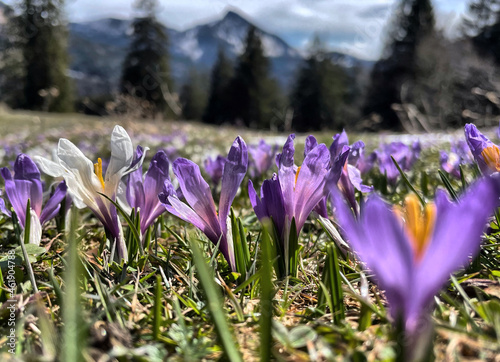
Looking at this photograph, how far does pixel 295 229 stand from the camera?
0.81 metres

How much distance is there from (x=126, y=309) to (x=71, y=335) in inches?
12.3

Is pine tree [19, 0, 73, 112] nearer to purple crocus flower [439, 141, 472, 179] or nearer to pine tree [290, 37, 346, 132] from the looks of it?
pine tree [290, 37, 346, 132]

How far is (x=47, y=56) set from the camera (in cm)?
3816

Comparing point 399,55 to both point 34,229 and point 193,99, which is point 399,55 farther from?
point 34,229

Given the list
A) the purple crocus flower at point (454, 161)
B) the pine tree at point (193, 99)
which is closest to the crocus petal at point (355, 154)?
the purple crocus flower at point (454, 161)

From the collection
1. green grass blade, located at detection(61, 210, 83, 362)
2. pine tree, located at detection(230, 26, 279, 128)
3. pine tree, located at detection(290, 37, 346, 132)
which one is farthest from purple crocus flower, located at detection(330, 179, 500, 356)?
pine tree, located at detection(230, 26, 279, 128)

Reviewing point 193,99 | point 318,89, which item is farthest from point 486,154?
point 193,99

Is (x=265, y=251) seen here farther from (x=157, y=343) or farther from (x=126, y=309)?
(x=126, y=309)

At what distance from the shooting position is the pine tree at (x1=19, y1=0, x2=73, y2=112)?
36125 millimetres

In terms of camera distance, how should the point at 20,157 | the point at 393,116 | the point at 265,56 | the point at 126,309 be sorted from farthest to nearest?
the point at 265,56 → the point at 393,116 → the point at 20,157 → the point at 126,309

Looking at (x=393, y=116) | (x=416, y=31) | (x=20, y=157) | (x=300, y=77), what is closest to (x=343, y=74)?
(x=300, y=77)

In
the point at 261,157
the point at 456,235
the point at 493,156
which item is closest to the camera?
the point at 456,235

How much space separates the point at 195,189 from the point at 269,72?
1746 inches

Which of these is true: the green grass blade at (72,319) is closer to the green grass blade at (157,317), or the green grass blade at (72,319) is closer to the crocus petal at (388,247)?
the green grass blade at (157,317)
